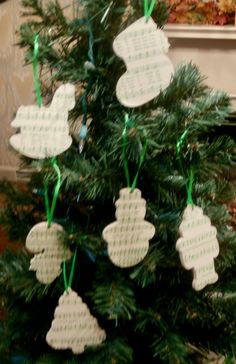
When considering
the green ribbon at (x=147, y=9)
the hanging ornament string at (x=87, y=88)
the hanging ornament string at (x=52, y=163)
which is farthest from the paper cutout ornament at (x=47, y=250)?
the green ribbon at (x=147, y=9)

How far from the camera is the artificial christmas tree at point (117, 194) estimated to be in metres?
0.63

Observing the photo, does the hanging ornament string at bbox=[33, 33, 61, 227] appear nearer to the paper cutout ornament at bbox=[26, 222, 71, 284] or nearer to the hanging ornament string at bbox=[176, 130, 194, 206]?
the paper cutout ornament at bbox=[26, 222, 71, 284]

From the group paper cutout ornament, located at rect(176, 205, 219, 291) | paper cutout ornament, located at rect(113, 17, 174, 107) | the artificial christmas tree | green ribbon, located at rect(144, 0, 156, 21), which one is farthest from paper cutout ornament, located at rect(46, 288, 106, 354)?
green ribbon, located at rect(144, 0, 156, 21)

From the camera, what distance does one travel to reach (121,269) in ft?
2.15

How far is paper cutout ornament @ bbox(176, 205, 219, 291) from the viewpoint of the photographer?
0.61 meters

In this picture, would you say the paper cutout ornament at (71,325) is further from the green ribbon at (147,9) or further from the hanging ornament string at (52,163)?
the green ribbon at (147,9)

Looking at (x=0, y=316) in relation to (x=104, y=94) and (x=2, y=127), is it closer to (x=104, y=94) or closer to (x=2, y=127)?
(x=104, y=94)

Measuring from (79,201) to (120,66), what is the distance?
20cm

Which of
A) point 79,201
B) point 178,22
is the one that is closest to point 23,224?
point 79,201

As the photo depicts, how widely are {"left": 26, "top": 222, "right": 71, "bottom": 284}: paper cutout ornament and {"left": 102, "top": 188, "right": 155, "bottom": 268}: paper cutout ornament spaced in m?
0.07

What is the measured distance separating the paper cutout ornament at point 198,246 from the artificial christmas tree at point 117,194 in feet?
0.10

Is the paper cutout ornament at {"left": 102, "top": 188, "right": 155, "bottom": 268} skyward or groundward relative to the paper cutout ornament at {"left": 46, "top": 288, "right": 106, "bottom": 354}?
skyward

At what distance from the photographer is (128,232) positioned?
602 mm

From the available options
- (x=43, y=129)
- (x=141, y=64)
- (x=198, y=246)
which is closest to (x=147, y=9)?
(x=141, y=64)
